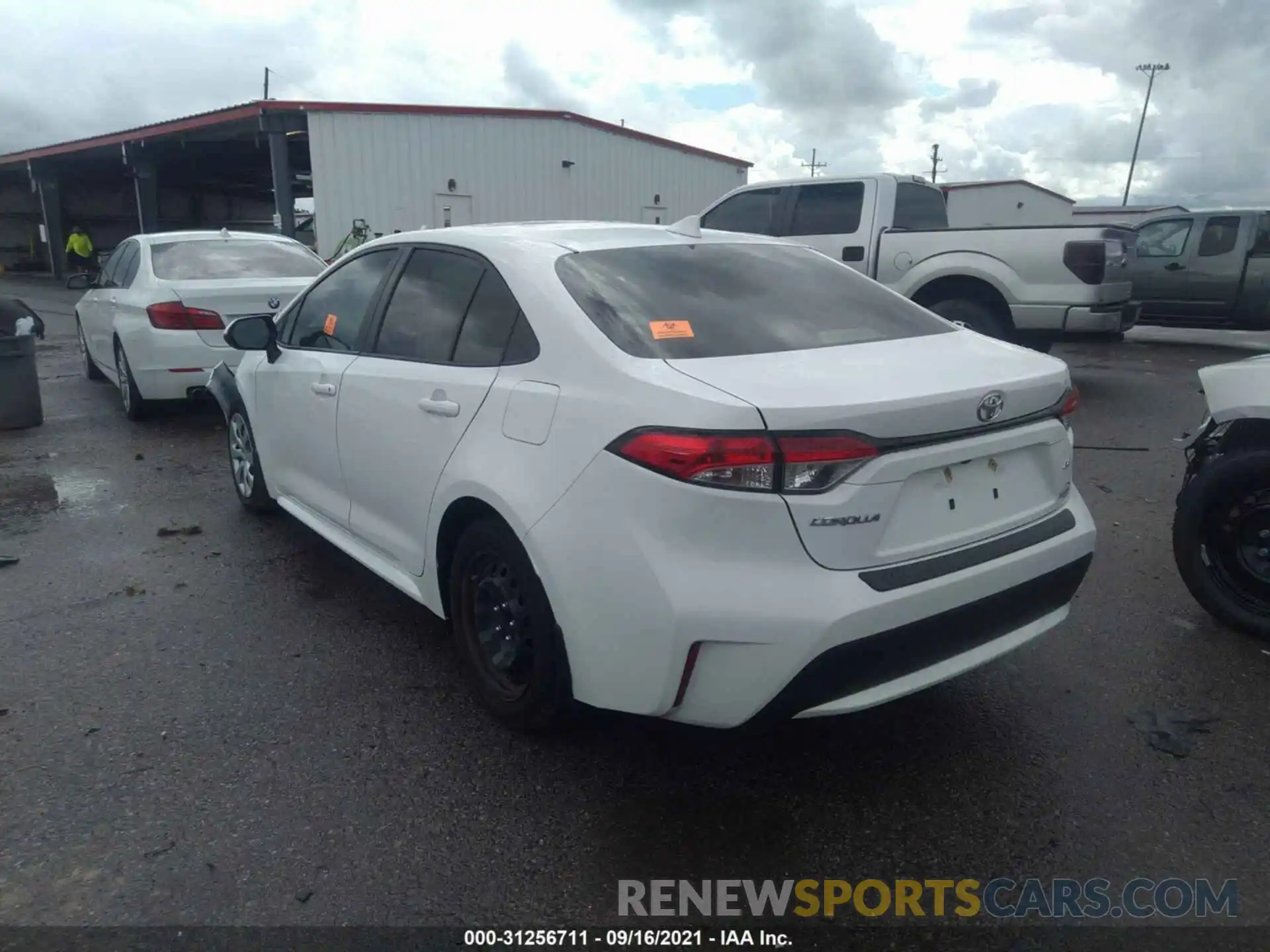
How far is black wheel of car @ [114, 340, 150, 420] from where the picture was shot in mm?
7879

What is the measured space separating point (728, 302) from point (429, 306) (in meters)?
1.18

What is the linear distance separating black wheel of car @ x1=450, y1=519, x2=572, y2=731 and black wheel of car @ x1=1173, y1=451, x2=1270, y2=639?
2768 millimetres

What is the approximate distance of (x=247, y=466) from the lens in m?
5.41

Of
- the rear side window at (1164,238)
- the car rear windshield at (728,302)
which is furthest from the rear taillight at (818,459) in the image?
the rear side window at (1164,238)

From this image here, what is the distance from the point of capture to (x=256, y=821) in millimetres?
2699

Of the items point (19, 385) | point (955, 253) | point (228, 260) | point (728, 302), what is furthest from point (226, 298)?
point (955, 253)

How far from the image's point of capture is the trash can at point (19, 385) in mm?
7730

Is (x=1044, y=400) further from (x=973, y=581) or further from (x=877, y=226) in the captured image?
(x=877, y=226)

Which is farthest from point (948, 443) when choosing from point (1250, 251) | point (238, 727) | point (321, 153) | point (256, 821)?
point (321, 153)

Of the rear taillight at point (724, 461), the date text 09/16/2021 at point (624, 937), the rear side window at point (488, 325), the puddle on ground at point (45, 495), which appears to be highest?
the rear side window at point (488, 325)

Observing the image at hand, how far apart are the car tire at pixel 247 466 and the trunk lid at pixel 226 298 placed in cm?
210

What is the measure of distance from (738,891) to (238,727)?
181cm

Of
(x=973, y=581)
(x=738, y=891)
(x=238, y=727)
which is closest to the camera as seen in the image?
(x=738, y=891)
